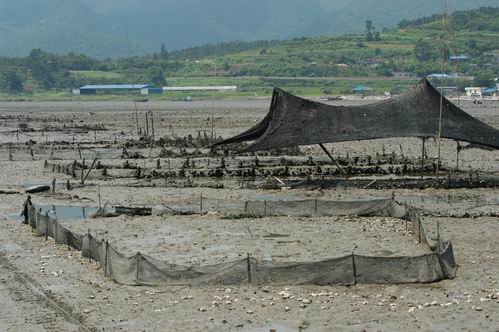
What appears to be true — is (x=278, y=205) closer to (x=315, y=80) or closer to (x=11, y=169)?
(x=11, y=169)

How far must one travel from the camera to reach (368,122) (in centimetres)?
3784

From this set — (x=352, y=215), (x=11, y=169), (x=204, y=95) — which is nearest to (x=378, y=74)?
(x=204, y=95)

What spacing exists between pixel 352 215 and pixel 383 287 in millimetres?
9511

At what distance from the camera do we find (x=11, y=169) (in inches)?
1774

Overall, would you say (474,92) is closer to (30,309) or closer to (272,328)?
(30,309)

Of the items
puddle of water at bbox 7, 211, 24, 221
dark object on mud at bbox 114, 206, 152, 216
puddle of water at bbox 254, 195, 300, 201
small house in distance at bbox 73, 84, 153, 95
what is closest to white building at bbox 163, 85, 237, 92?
small house in distance at bbox 73, 84, 153, 95

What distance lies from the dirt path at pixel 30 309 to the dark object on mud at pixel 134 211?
26.4 feet

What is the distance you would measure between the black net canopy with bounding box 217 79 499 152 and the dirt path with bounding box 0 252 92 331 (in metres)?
16.2

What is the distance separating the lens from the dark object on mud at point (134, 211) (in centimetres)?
3036

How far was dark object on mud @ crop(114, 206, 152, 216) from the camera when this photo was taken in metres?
30.4

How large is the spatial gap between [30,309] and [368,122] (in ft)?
68.4

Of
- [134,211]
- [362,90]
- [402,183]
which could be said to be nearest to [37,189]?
[134,211]

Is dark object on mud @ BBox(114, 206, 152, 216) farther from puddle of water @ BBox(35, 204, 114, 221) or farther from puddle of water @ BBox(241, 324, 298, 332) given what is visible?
puddle of water @ BBox(241, 324, 298, 332)

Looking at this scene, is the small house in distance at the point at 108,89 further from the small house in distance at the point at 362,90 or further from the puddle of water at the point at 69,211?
the puddle of water at the point at 69,211
